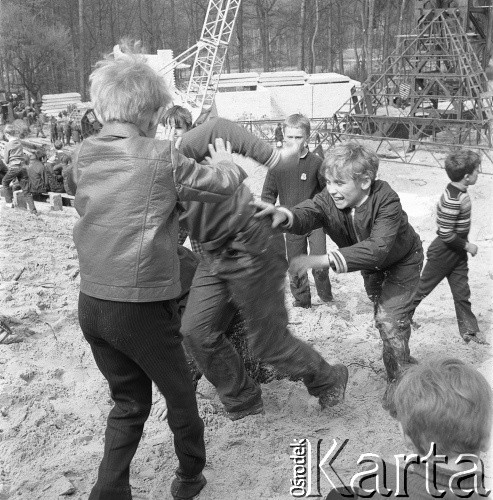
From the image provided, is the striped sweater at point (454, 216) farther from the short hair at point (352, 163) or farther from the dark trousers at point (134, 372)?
the dark trousers at point (134, 372)

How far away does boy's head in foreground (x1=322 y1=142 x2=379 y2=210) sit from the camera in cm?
335

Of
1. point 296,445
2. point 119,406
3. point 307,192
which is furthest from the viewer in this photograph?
point 307,192

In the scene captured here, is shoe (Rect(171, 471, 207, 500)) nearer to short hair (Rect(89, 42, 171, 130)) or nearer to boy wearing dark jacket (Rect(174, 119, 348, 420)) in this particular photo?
boy wearing dark jacket (Rect(174, 119, 348, 420))

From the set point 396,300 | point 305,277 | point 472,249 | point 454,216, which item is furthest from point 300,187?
point 396,300

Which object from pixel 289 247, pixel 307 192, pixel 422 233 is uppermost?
pixel 307 192

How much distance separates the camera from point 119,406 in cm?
265

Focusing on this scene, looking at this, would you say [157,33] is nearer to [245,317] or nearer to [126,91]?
[245,317]

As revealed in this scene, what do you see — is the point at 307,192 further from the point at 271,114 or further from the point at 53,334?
the point at 271,114

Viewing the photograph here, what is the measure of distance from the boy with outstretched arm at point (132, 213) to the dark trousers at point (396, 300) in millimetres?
1534

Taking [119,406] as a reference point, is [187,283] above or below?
above

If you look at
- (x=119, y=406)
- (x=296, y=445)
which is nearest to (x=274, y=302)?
(x=296, y=445)

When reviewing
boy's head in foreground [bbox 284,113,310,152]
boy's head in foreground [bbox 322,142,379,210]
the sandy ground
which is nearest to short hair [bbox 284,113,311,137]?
boy's head in foreground [bbox 284,113,310,152]

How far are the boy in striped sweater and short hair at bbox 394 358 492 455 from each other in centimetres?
287

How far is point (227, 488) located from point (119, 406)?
682mm
